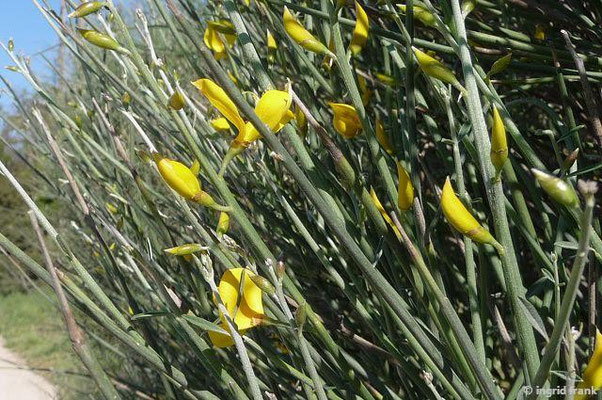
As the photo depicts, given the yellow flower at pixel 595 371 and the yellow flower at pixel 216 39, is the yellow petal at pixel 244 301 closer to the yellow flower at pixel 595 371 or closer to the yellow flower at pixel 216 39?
the yellow flower at pixel 595 371

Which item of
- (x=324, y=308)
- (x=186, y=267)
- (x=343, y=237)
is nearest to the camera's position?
(x=343, y=237)

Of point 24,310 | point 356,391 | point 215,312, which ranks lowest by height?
point 356,391

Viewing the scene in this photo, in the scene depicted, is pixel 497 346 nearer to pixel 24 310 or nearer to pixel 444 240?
pixel 444 240

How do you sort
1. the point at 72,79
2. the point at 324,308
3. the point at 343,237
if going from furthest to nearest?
the point at 72,79 < the point at 324,308 < the point at 343,237

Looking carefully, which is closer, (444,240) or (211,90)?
(211,90)

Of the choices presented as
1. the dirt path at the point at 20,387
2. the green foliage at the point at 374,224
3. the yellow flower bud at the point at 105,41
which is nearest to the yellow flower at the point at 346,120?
the green foliage at the point at 374,224

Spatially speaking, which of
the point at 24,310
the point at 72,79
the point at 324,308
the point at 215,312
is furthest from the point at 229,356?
the point at 24,310

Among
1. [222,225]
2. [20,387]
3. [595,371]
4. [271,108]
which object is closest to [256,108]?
[271,108]
